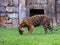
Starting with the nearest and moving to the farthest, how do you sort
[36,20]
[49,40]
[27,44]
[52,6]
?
[27,44] → [49,40] → [36,20] → [52,6]

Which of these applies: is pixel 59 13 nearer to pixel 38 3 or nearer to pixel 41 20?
pixel 38 3

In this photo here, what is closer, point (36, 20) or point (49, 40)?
point (49, 40)

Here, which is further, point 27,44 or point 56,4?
point 56,4

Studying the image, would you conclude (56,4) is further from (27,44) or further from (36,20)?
(27,44)

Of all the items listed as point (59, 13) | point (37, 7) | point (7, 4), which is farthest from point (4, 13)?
point (59, 13)

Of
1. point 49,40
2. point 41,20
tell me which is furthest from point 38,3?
point 49,40

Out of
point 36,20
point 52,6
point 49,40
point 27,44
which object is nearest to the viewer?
point 27,44

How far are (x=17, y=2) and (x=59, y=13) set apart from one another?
2378mm

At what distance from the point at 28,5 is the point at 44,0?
917 mm

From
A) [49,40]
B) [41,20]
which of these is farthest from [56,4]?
[49,40]

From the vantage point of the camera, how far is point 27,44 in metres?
9.27

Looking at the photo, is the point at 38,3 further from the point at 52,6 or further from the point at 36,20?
the point at 36,20

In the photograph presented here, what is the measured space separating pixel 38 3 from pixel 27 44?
9.08 metres

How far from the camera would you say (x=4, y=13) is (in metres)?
18.3
